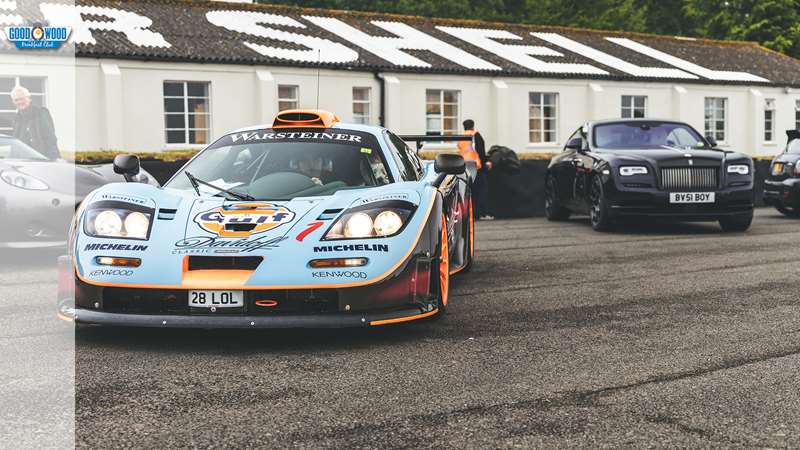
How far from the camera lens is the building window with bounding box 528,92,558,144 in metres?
30.3

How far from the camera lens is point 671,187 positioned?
12.2m

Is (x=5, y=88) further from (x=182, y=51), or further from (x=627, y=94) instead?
(x=627, y=94)

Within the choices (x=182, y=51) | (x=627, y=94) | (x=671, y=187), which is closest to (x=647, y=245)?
(x=671, y=187)

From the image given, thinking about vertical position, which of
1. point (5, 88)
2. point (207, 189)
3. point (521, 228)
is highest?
point (5, 88)

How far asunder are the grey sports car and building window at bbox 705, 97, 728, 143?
28.4 meters

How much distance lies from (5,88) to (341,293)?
19870 mm

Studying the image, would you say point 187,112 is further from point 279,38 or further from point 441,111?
point 441,111

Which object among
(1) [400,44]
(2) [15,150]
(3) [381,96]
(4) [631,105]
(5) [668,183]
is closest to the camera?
(2) [15,150]

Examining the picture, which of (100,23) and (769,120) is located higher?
(100,23)

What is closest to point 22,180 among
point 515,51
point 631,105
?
point 515,51

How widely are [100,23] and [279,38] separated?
4.88m

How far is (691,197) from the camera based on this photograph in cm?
1225

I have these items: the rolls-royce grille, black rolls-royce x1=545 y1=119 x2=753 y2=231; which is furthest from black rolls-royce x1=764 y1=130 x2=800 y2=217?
the rolls-royce grille

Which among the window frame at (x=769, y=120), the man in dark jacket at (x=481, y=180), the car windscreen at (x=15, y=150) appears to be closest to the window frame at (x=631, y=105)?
the window frame at (x=769, y=120)
